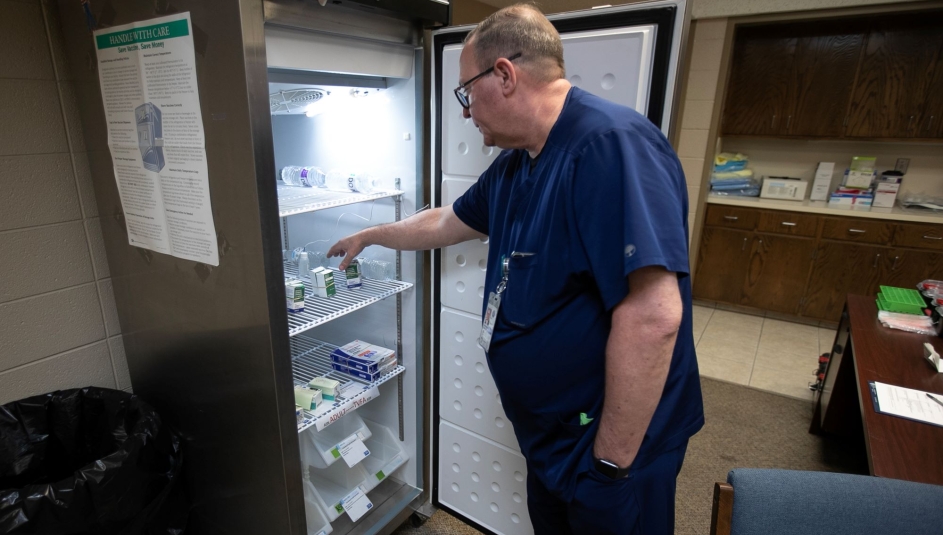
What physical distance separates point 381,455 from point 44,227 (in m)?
1.30

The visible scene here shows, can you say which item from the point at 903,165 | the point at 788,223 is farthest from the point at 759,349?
the point at 903,165

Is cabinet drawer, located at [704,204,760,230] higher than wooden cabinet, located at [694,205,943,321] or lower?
higher

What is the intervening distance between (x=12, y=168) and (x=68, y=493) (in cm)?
78

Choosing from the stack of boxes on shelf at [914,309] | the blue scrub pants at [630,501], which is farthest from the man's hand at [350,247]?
the stack of boxes on shelf at [914,309]

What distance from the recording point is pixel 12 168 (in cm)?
122

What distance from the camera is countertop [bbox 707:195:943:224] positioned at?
10.9 feet

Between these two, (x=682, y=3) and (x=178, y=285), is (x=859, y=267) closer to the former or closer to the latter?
(x=682, y=3)

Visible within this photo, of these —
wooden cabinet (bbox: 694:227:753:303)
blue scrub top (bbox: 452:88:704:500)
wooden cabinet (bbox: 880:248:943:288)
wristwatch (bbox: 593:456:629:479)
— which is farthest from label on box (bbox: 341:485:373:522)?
wooden cabinet (bbox: 880:248:943:288)

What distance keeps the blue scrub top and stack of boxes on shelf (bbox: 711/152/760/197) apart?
11.2 ft

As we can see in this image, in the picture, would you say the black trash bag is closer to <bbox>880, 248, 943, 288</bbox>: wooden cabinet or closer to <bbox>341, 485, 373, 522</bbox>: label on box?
<bbox>341, 485, 373, 522</bbox>: label on box

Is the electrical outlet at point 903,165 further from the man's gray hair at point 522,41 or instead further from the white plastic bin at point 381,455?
the white plastic bin at point 381,455

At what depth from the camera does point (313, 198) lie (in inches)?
58.9

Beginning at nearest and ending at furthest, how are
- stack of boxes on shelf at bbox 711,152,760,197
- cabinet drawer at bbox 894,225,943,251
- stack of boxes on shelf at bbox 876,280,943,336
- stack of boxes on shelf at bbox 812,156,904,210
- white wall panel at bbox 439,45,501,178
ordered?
white wall panel at bbox 439,45,501,178 < stack of boxes on shelf at bbox 876,280,943,336 < cabinet drawer at bbox 894,225,943,251 < stack of boxes on shelf at bbox 812,156,904,210 < stack of boxes on shelf at bbox 711,152,760,197

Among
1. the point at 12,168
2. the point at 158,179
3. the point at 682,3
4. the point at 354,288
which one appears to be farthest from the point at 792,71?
the point at 12,168
